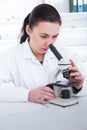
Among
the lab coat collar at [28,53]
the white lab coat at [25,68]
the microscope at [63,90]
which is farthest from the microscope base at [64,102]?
the lab coat collar at [28,53]

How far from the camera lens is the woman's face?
5.13 feet

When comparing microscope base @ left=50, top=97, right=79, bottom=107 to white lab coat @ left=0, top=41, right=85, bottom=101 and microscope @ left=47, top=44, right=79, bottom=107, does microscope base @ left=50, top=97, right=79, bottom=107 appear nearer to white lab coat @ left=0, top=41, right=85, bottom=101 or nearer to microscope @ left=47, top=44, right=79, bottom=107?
microscope @ left=47, top=44, right=79, bottom=107

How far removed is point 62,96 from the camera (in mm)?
1417

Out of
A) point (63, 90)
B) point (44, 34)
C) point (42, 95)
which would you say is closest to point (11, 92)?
point (42, 95)

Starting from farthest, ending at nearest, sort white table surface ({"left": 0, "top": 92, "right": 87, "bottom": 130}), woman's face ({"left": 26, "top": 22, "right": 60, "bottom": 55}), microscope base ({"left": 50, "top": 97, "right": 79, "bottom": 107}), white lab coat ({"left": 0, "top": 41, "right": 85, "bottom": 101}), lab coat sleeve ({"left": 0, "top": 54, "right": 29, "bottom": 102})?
white lab coat ({"left": 0, "top": 41, "right": 85, "bottom": 101})
woman's face ({"left": 26, "top": 22, "right": 60, "bottom": 55})
lab coat sleeve ({"left": 0, "top": 54, "right": 29, "bottom": 102})
microscope base ({"left": 50, "top": 97, "right": 79, "bottom": 107})
white table surface ({"left": 0, "top": 92, "right": 87, "bottom": 130})

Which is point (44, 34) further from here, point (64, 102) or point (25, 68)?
point (64, 102)

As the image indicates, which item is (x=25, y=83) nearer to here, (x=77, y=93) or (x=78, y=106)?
(x=77, y=93)

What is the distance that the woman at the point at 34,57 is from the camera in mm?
1574

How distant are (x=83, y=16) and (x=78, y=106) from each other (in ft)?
7.76

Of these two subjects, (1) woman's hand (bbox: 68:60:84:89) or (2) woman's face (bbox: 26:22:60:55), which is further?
(2) woman's face (bbox: 26:22:60:55)

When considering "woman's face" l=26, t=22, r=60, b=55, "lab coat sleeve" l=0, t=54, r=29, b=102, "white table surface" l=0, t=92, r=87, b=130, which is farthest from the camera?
"woman's face" l=26, t=22, r=60, b=55

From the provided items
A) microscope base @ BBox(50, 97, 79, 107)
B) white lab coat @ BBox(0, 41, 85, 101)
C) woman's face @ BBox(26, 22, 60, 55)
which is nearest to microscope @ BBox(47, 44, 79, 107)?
microscope base @ BBox(50, 97, 79, 107)

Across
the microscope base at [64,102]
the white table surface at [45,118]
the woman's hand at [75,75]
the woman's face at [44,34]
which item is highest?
the woman's face at [44,34]

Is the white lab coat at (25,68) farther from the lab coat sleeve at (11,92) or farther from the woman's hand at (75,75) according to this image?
Result: the woman's hand at (75,75)
